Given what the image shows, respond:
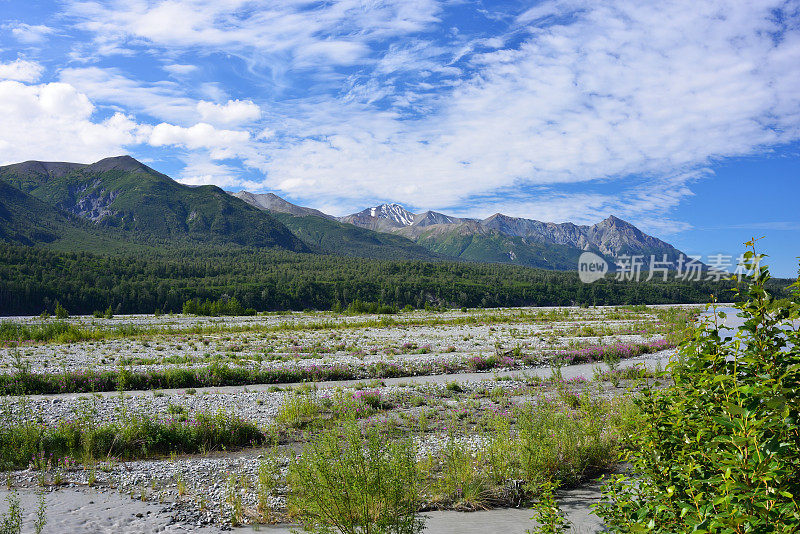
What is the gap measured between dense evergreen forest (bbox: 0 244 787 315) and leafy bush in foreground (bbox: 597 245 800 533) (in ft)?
220

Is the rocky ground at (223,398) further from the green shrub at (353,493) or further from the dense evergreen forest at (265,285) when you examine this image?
the dense evergreen forest at (265,285)

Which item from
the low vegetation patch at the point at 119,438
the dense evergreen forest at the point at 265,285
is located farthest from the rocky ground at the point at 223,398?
the dense evergreen forest at the point at 265,285

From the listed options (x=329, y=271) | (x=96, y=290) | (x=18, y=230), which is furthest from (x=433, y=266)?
(x=18, y=230)

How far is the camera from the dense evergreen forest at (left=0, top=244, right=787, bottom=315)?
297 feet

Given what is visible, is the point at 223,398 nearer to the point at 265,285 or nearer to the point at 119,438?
the point at 119,438

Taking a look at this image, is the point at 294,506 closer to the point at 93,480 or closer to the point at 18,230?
the point at 93,480

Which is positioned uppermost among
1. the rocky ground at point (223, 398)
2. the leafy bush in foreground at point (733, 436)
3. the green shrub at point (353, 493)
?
the leafy bush in foreground at point (733, 436)

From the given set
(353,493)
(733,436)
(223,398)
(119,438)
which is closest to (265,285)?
(223,398)

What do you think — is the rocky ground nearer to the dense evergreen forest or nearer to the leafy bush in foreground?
the leafy bush in foreground

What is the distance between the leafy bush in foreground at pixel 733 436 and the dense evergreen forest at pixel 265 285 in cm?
6695

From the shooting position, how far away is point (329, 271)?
147375 millimetres

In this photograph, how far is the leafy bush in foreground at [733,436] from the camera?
7.87ft

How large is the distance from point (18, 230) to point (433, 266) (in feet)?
506

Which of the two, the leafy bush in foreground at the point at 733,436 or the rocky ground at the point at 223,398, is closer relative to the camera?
the leafy bush in foreground at the point at 733,436
